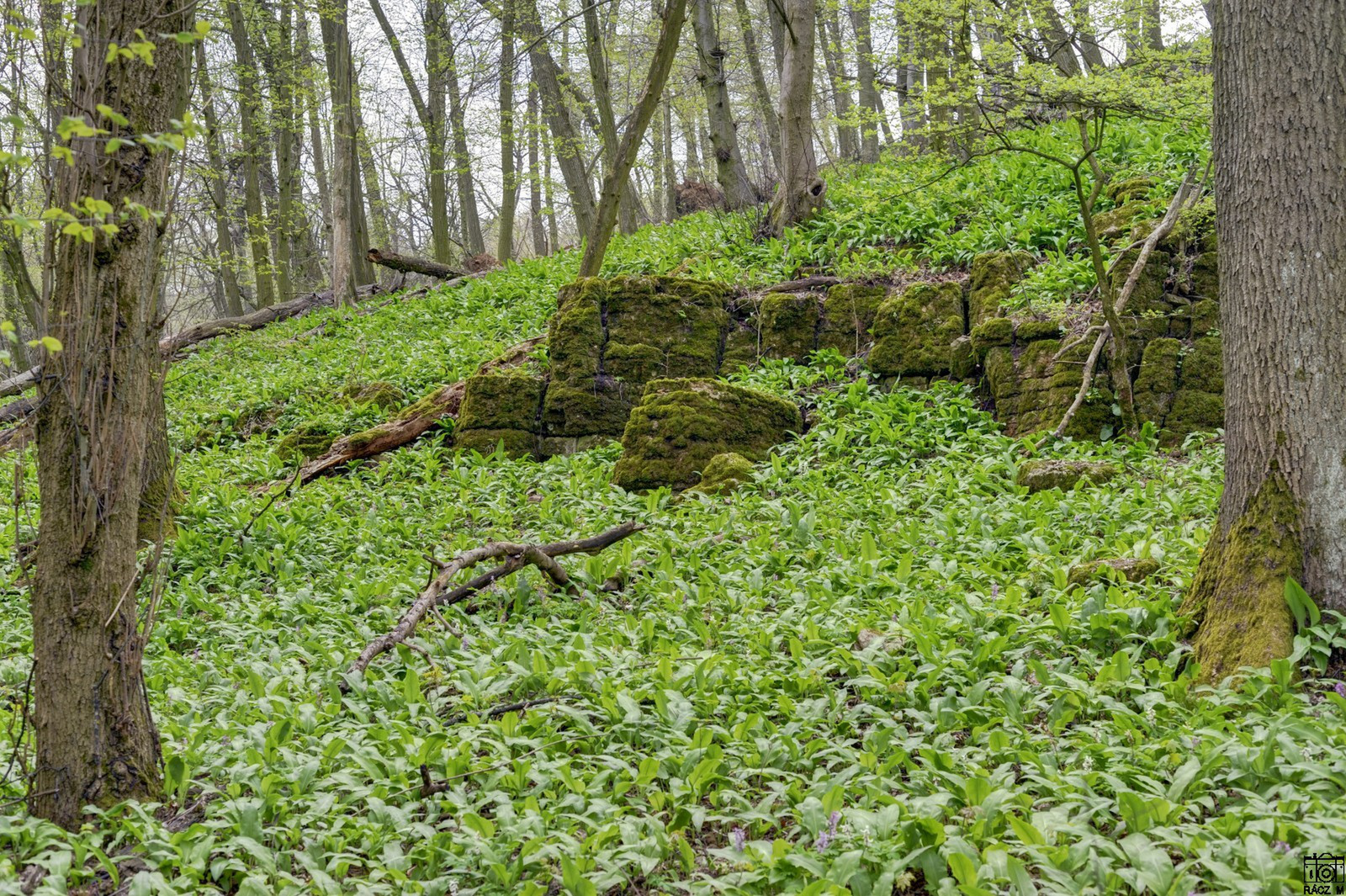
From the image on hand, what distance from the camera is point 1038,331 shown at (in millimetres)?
8055

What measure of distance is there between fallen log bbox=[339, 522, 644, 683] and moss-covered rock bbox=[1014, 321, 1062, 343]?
421 centimetres

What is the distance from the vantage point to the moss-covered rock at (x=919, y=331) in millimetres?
8906

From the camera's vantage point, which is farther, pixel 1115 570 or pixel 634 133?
pixel 634 133

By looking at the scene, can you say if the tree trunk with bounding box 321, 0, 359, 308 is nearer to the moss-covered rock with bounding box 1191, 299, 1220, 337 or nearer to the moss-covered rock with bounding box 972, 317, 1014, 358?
the moss-covered rock with bounding box 972, 317, 1014, 358

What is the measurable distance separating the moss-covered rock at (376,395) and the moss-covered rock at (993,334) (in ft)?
20.9

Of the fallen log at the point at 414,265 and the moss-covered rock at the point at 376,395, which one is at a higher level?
the fallen log at the point at 414,265

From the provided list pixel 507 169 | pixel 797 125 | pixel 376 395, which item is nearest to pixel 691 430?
pixel 376 395

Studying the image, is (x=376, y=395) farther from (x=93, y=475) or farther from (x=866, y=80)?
(x=866, y=80)

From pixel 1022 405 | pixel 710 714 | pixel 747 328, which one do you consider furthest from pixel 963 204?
pixel 710 714

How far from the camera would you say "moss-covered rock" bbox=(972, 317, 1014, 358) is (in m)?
8.27

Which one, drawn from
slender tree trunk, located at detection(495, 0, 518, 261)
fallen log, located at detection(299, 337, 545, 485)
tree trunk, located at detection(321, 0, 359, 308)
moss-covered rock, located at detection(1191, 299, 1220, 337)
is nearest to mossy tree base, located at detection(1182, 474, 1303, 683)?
moss-covered rock, located at detection(1191, 299, 1220, 337)

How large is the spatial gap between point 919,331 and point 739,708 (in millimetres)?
6063

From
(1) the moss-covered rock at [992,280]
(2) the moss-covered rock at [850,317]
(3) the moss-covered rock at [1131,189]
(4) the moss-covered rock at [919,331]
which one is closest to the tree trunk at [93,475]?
(4) the moss-covered rock at [919,331]

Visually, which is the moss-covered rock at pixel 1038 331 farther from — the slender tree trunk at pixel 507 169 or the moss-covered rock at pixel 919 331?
the slender tree trunk at pixel 507 169
